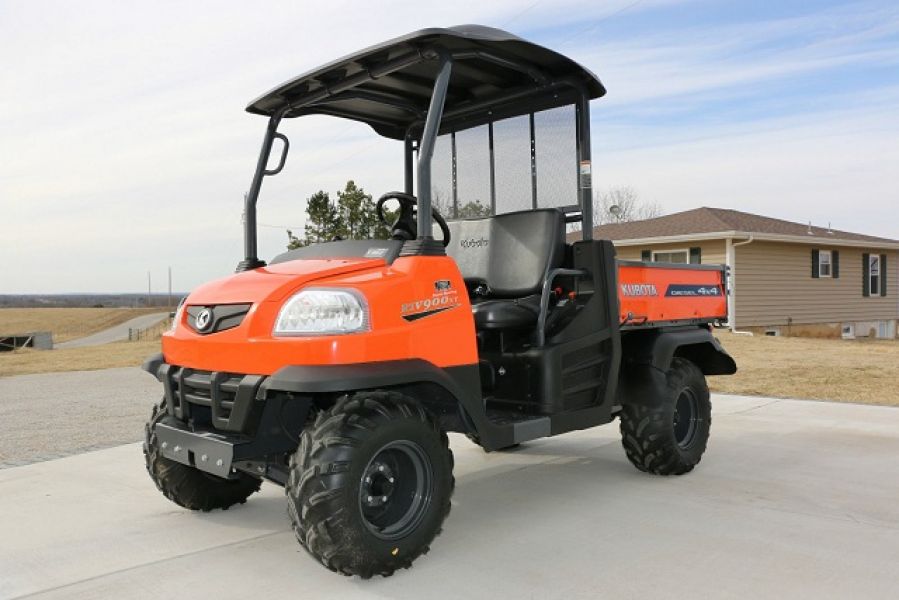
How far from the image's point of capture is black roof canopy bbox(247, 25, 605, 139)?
154 inches

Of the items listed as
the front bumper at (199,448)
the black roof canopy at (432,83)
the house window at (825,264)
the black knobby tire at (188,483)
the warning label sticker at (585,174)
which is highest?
the black roof canopy at (432,83)

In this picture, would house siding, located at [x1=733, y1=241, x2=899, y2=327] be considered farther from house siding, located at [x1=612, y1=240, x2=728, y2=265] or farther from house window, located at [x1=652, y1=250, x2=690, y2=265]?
house window, located at [x1=652, y1=250, x2=690, y2=265]

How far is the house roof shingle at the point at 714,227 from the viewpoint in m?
19.5

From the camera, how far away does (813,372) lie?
1146 centimetres

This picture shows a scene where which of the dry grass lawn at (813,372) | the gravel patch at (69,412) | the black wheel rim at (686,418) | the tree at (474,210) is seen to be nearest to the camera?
the tree at (474,210)

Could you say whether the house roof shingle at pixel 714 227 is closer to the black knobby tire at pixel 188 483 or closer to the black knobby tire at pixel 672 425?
the black knobby tire at pixel 672 425

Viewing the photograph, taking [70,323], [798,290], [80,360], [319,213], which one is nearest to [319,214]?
[319,213]

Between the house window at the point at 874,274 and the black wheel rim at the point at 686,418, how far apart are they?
68.6ft

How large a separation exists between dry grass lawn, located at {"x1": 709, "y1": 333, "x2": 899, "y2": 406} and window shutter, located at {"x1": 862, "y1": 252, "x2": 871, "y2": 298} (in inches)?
306

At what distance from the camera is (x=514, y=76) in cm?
480

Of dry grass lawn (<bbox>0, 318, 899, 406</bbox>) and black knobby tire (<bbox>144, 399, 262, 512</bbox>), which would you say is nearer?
black knobby tire (<bbox>144, 399, 262, 512</bbox>)

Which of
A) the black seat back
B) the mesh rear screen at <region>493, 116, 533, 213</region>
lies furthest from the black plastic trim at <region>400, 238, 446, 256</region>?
the mesh rear screen at <region>493, 116, 533, 213</region>

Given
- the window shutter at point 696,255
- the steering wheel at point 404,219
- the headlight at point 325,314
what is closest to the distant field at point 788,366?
the window shutter at point 696,255

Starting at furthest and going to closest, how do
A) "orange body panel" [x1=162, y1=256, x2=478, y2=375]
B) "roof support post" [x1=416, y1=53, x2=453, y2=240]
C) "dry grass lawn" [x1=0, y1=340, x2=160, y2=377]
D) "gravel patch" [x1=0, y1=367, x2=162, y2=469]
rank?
"dry grass lawn" [x1=0, y1=340, x2=160, y2=377] < "gravel patch" [x1=0, y1=367, x2=162, y2=469] < "roof support post" [x1=416, y1=53, x2=453, y2=240] < "orange body panel" [x1=162, y1=256, x2=478, y2=375]
